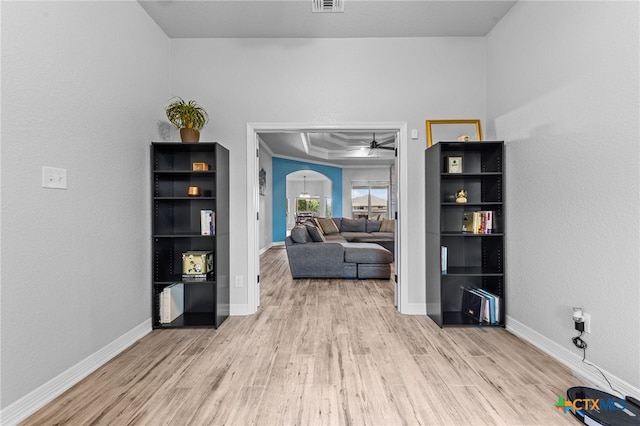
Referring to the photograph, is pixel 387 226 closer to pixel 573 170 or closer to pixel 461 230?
pixel 461 230

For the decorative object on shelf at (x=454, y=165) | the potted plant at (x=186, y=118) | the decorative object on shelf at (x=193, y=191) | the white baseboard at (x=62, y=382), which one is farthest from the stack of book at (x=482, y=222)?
the white baseboard at (x=62, y=382)

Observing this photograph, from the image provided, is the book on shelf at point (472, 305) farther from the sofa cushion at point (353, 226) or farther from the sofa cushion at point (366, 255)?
the sofa cushion at point (353, 226)

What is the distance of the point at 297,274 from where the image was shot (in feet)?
15.8

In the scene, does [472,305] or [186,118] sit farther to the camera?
[472,305]

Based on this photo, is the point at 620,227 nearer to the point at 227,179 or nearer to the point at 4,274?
the point at 227,179

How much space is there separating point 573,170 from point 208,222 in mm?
2891

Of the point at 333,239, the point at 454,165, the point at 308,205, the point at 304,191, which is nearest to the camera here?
the point at 454,165

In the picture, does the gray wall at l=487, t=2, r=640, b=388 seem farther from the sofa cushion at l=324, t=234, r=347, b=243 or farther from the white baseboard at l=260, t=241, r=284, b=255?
the white baseboard at l=260, t=241, r=284, b=255

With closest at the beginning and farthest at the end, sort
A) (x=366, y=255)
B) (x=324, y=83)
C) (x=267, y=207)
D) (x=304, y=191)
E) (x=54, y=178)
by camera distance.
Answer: (x=54, y=178), (x=324, y=83), (x=366, y=255), (x=267, y=207), (x=304, y=191)

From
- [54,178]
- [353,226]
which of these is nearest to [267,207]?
[353,226]

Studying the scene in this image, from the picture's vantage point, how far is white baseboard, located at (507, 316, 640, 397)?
1753 mm

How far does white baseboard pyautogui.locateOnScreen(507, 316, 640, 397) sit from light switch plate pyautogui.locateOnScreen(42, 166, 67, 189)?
11.2 ft

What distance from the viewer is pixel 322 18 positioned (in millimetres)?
2846

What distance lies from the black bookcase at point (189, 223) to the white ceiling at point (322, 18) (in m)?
1.18
